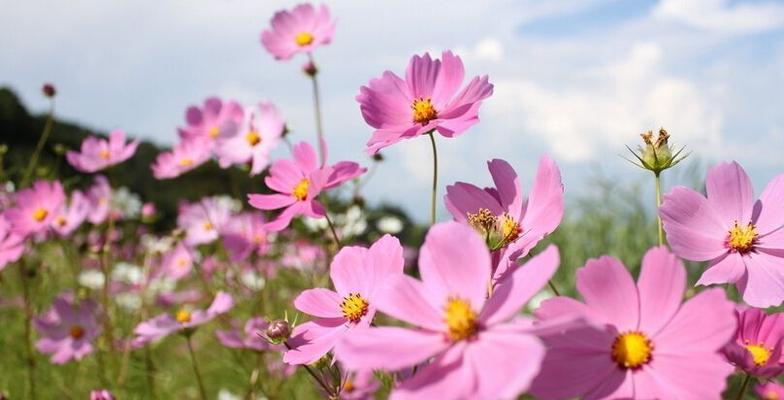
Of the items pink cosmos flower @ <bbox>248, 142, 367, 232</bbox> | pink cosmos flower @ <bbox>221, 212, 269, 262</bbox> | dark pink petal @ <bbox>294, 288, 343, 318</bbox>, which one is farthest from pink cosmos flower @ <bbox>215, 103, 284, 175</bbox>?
dark pink petal @ <bbox>294, 288, 343, 318</bbox>

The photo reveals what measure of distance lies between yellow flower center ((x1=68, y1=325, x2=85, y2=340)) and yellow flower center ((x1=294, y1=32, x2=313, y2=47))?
2.86 ft

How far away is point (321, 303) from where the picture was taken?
67 centimetres

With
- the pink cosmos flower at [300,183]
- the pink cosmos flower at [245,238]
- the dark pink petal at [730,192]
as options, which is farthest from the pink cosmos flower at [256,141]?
the dark pink petal at [730,192]

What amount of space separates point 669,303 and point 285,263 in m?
1.93

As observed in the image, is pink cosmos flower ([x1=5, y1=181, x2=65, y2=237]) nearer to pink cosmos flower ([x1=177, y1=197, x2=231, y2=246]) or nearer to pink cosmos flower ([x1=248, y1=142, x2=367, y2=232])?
pink cosmos flower ([x1=177, y1=197, x2=231, y2=246])

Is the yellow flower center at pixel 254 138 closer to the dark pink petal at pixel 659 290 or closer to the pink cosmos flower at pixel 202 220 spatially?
the pink cosmos flower at pixel 202 220

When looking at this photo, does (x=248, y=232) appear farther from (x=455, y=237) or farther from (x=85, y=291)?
(x=455, y=237)

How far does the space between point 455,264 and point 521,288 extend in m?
0.06

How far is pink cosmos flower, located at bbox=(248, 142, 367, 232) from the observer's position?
2.71 feet

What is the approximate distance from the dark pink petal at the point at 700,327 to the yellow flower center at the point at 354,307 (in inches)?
9.2

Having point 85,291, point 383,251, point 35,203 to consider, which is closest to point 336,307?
point 383,251

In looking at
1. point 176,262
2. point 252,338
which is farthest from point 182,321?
point 176,262

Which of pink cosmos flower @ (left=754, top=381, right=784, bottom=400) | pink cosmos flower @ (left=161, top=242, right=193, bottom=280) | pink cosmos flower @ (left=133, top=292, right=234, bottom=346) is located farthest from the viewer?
pink cosmos flower @ (left=161, top=242, right=193, bottom=280)

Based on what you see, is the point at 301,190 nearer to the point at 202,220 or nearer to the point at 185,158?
the point at 185,158
